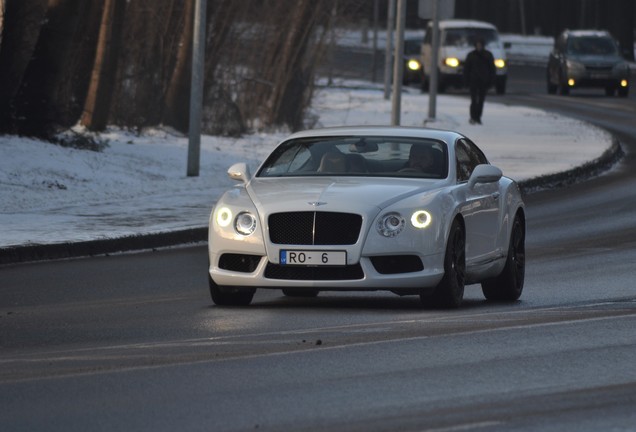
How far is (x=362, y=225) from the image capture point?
12.2 meters

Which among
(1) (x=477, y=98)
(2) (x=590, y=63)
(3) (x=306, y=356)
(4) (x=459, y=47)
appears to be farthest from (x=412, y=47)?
(3) (x=306, y=356)

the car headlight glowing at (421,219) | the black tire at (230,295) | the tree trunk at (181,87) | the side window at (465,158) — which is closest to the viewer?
the car headlight glowing at (421,219)

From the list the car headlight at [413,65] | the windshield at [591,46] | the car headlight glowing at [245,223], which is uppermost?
the car headlight glowing at [245,223]

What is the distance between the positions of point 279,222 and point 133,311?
1242mm

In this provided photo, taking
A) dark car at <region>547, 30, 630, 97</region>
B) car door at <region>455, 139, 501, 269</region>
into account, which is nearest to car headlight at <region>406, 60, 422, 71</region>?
dark car at <region>547, 30, 630, 97</region>

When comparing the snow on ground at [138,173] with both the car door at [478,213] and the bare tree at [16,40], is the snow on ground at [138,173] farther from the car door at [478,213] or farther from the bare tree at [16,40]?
the car door at [478,213]

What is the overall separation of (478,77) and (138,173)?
601 inches

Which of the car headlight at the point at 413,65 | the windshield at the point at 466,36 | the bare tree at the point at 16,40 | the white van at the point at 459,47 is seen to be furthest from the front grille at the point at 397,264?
the car headlight at the point at 413,65

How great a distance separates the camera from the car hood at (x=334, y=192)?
12.3 meters

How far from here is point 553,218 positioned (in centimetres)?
2159

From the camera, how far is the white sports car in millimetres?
12258

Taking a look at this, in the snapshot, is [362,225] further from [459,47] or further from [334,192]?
[459,47]

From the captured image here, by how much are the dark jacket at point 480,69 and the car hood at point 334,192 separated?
26277mm

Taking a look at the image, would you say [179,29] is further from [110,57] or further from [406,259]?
[406,259]
